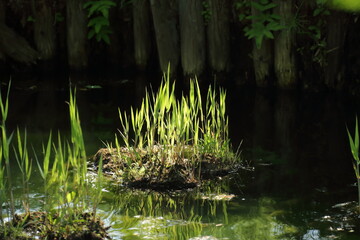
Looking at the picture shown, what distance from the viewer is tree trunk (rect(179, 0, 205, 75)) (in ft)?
30.0

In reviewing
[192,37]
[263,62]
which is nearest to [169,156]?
[263,62]

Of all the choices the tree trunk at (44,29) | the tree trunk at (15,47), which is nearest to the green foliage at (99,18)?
the tree trunk at (44,29)

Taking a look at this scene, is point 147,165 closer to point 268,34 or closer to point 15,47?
point 268,34

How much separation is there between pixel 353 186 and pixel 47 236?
2.62m

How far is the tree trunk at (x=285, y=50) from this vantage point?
8609 millimetres

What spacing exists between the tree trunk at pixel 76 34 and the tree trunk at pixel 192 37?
2052mm

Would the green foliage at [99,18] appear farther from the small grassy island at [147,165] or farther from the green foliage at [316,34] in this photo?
the small grassy island at [147,165]

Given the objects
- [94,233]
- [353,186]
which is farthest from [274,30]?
[94,233]

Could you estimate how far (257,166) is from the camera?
578 cm

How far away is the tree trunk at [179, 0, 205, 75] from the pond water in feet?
2.38

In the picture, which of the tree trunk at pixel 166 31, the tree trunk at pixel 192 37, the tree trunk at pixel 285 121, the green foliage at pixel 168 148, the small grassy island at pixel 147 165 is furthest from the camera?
the tree trunk at pixel 166 31

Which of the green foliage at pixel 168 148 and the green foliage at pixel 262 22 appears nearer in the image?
the green foliage at pixel 168 148

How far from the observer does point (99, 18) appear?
1052cm

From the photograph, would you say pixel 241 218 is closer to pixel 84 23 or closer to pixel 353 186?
pixel 353 186
